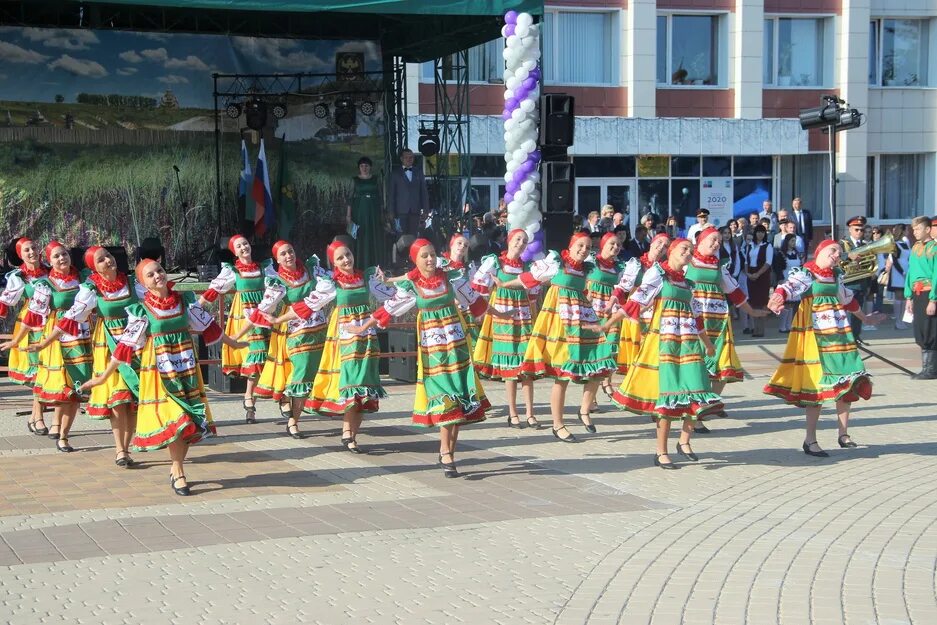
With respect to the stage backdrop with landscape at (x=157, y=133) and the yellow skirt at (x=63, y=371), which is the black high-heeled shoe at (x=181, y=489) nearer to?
the yellow skirt at (x=63, y=371)

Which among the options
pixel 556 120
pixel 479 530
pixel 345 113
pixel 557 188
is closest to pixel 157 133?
pixel 345 113

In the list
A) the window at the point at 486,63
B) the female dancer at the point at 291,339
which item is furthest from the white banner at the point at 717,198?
the female dancer at the point at 291,339

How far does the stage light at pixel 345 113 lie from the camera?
2264cm

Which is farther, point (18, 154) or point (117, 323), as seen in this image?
point (18, 154)

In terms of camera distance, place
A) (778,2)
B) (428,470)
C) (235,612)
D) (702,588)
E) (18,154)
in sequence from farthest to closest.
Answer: (778,2) → (18,154) → (428,470) → (702,588) → (235,612)

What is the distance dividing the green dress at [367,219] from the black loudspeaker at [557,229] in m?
6.79

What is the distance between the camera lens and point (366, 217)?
73.9ft

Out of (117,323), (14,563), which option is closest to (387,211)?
(117,323)

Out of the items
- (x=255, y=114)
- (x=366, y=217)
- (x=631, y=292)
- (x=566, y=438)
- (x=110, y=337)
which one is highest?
(x=255, y=114)

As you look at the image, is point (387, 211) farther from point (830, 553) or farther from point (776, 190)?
point (830, 553)

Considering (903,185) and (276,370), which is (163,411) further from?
(903,185)

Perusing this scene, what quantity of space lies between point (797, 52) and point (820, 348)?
22.0 m

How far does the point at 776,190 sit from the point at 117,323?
917 inches

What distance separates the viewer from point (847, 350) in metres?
10.7
